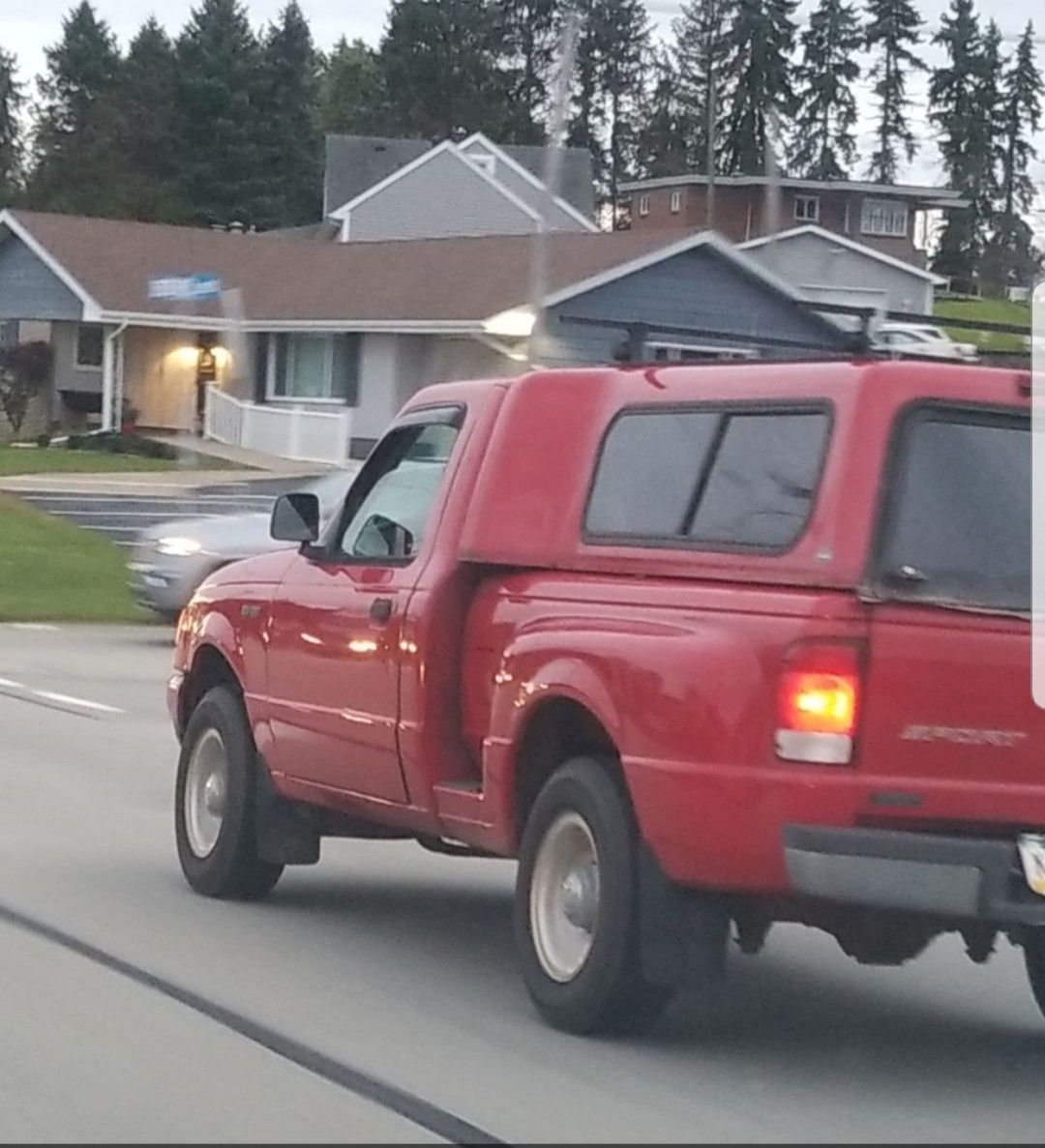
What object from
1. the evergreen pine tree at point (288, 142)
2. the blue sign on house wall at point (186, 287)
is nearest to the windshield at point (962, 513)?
the blue sign on house wall at point (186, 287)

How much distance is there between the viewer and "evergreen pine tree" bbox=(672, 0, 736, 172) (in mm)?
55000

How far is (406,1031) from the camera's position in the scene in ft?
26.0

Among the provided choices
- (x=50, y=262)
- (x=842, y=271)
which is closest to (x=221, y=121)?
(x=842, y=271)

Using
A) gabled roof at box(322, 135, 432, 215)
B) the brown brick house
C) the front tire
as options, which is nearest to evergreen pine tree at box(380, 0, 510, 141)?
→ the brown brick house

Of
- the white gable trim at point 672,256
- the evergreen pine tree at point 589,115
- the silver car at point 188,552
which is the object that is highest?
the evergreen pine tree at point 589,115

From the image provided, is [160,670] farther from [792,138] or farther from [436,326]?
[792,138]

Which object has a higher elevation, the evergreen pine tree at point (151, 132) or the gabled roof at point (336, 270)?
the evergreen pine tree at point (151, 132)

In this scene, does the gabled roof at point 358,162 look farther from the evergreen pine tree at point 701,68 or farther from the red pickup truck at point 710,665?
the red pickup truck at point 710,665

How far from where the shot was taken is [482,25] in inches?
4038

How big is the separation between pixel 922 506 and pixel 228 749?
4.02 m

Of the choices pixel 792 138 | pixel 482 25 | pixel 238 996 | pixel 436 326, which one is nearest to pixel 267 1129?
pixel 238 996

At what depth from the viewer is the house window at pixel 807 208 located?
70500 mm

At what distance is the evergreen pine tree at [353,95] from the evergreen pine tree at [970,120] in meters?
41.0

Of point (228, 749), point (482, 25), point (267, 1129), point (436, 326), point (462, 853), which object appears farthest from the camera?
point (482, 25)
